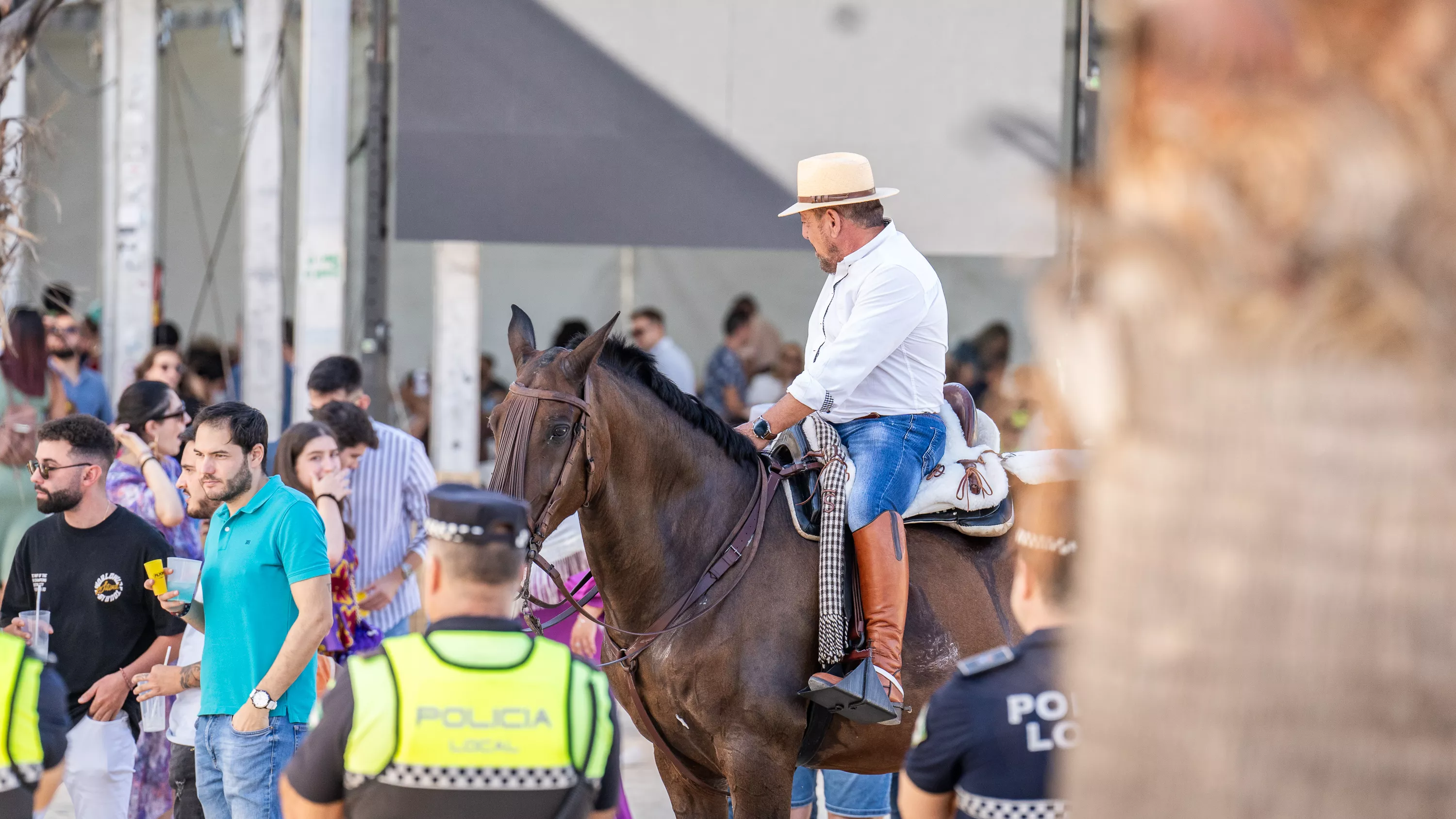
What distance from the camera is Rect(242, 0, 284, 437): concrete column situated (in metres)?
10.3

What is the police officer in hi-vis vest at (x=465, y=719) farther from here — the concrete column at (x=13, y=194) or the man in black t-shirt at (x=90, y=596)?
the concrete column at (x=13, y=194)

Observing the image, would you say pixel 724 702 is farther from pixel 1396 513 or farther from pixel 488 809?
pixel 1396 513

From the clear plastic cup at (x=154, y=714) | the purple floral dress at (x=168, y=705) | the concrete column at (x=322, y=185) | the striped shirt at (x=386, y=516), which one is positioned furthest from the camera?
the concrete column at (x=322, y=185)

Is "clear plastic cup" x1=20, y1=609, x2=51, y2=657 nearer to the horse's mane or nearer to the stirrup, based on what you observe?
the horse's mane

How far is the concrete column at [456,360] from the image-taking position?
10062 mm

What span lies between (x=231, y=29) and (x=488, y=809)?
11876 millimetres

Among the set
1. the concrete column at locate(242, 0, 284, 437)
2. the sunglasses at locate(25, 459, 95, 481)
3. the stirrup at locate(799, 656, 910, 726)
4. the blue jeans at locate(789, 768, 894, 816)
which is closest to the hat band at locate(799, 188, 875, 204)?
the stirrup at locate(799, 656, 910, 726)

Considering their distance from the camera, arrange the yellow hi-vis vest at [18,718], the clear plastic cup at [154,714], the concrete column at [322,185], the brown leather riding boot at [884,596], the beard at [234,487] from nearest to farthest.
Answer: the yellow hi-vis vest at [18,718]
the beard at [234,487]
the brown leather riding boot at [884,596]
the clear plastic cup at [154,714]
the concrete column at [322,185]

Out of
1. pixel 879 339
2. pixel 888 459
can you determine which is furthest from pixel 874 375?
pixel 888 459

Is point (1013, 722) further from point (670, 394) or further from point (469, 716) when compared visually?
point (670, 394)

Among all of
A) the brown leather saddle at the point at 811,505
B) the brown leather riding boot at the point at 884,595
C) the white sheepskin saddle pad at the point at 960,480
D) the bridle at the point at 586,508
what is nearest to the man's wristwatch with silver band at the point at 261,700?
the bridle at the point at 586,508

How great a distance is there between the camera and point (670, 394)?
15.6 feet

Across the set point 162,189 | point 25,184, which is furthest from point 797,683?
point 162,189

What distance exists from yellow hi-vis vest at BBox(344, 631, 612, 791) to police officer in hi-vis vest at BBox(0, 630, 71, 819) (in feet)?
3.33
